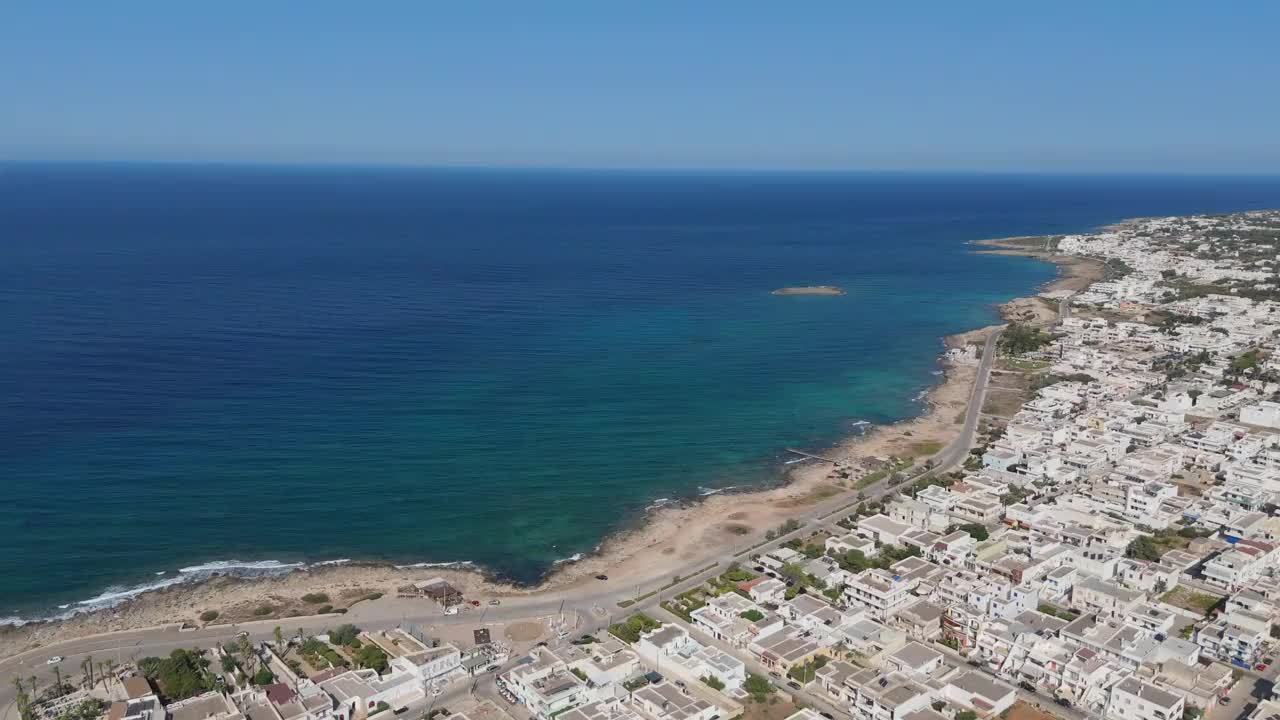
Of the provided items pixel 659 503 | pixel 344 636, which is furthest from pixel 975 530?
pixel 344 636

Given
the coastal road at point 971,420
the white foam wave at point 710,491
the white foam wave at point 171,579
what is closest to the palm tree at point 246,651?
the white foam wave at point 171,579

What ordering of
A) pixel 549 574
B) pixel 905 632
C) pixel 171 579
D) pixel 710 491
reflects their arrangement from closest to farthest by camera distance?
pixel 905 632 → pixel 171 579 → pixel 549 574 → pixel 710 491

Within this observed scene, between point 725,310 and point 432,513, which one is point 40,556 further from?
point 725,310

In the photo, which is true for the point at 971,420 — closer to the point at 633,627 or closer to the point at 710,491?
the point at 710,491

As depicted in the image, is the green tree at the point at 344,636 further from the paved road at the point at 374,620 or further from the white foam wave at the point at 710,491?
the white foam wave at the point at 710,491

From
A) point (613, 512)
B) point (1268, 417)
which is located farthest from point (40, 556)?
point (1268, 417)

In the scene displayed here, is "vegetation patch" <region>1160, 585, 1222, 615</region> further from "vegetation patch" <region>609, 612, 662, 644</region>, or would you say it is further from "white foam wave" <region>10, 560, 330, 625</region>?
"white foam wave" <region>10, 560, 330, 625</region>
